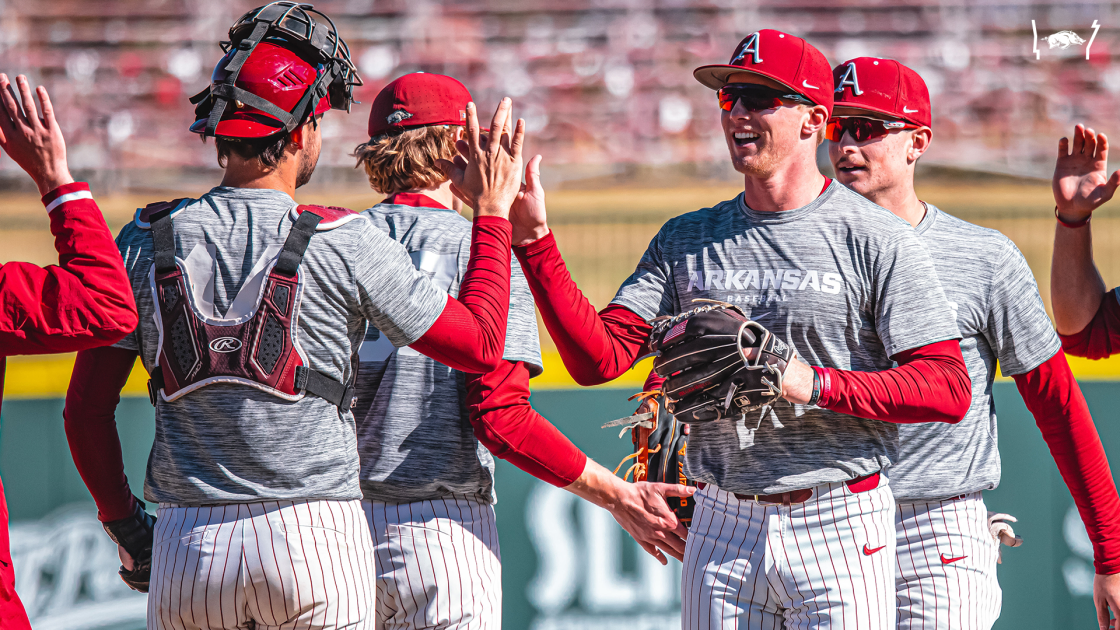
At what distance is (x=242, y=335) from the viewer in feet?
6.19

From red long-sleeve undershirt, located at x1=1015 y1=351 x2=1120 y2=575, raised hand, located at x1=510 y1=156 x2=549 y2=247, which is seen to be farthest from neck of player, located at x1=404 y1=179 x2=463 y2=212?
red long-sleeve undershirt, located at x1=1015 y1=351 x2=1120 y2=575

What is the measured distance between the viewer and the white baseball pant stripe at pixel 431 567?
2490 mm

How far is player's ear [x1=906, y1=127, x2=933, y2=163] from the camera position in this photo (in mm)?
3037

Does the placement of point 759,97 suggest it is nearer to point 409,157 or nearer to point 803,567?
point 409,157

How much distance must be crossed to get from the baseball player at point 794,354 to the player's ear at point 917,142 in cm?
76

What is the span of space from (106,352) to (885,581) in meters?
1.85

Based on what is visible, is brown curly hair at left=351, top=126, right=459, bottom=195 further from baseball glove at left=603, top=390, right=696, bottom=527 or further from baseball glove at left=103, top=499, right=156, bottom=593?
baseball glove at left=103, top=499, right=156, bottom=593

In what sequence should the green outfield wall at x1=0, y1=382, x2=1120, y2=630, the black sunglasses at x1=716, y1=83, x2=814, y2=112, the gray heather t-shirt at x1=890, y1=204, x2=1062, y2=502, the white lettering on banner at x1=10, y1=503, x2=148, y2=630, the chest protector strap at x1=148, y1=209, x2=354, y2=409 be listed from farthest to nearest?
the white lettering on banner at x1=10, y1=503, x2=148, y2=630 < the green outfield wall at x1=0, y1=382, x2=1120, y2=630 < the gray heather t-shirt at x1=890, y1=204, x2=1062, y2=502 < the black sunglasses at x1=716, y1=83, x2=814, y2=112 < the chest protector strap at x1=148, y1=209, x2=354, y2=409

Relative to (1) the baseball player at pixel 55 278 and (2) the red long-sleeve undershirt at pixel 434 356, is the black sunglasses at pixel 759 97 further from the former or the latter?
(1) the baseball player at pixel 55 278

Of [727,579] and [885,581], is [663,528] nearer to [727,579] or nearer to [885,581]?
[727,579]

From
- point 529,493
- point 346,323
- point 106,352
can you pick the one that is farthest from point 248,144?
point 529,493

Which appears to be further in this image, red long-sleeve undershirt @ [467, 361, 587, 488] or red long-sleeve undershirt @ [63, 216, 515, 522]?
red long-sleeve undershirt @ [467, 361, 587, 488]

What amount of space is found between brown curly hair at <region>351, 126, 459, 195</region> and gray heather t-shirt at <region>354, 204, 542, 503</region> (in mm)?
172

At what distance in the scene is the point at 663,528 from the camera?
8.75 feet
